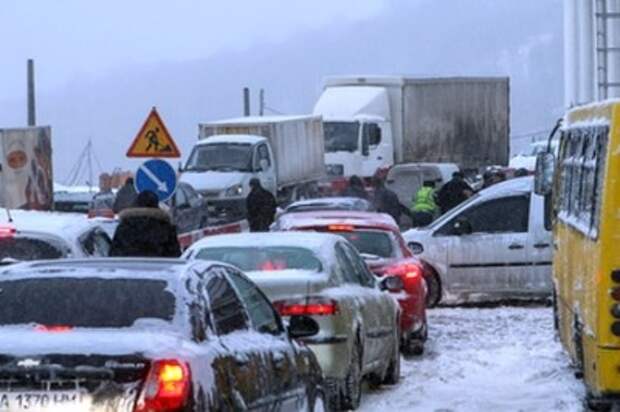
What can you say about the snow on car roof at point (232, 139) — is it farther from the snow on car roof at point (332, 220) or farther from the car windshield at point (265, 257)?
the car windshield at point (265, 257)

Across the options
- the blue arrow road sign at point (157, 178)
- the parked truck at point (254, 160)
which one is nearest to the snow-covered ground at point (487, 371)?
the blue arrow road sign at point (157, 178)

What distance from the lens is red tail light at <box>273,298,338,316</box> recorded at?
15.3 meters

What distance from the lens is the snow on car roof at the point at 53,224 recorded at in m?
17.8

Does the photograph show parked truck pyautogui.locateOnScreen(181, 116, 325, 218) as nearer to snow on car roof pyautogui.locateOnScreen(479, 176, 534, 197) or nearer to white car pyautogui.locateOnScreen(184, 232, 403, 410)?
snow on car roof pyautogui.locateOnScreen(479, 176, 534, 197)

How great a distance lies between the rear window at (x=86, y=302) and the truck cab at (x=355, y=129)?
1549 inches

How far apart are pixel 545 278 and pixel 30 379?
18178 millimetres

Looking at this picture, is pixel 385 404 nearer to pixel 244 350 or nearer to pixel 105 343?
pixel 244 350

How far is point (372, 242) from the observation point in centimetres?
2123

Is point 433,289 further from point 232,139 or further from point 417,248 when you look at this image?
point 232,139

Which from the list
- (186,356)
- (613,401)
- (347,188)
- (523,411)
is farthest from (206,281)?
(347,188)

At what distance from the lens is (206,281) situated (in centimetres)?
1085

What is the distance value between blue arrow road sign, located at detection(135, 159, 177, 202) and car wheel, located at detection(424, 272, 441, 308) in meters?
4.07

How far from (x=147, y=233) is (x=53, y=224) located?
1678 millimetres

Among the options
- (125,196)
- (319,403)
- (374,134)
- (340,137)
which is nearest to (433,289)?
(125,196)
